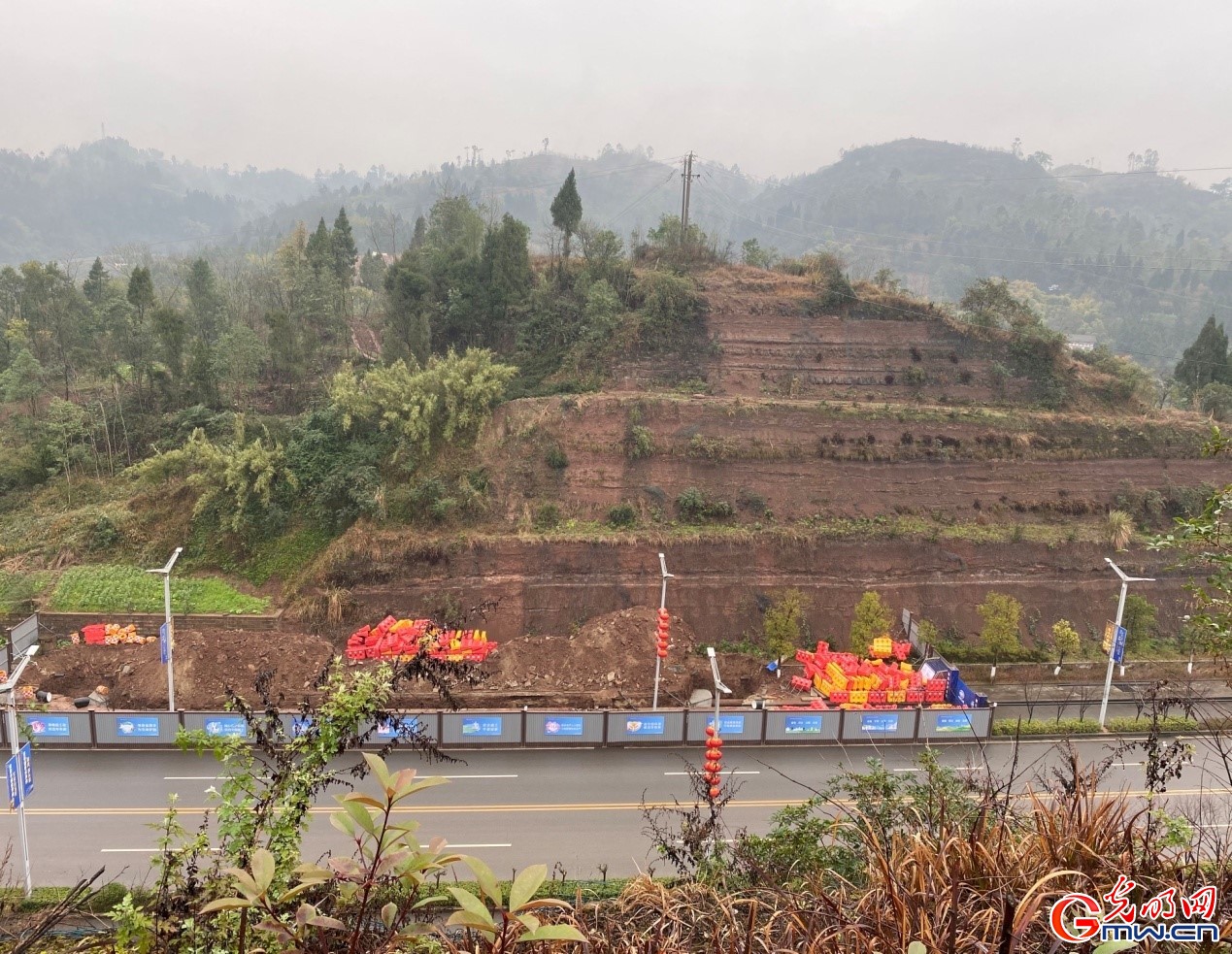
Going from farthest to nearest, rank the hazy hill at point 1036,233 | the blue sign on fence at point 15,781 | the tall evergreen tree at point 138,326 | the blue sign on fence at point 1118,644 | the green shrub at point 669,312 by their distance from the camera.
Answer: the hazy hill at point 1036,233 < the green shrub at point 669,312 < the tall evergreen tree at point 138,326 < the blue sign on fence at point 1118,644 < the blue sign on fence at point 15,781

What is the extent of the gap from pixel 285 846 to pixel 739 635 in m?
21.8

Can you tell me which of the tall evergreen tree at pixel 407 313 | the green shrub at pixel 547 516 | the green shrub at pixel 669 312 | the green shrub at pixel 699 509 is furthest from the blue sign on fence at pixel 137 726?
the green shrub at pixel 669 312

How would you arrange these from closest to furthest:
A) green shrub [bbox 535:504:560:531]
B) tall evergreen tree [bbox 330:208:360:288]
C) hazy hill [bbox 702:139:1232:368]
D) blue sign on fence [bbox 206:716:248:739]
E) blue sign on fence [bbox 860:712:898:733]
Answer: blue sign on fence [bbox 206:716:248:739]
blue sign on fence [bbox 860:712:898:733]
green shrub [bbox 535:504:560:531]
tall evergreen tree [bbox 330:208:360:288]
hazy hill [bbox 702:139:1232:368]

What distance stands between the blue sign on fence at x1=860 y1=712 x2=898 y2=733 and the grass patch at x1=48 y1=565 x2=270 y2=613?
18.2 metres

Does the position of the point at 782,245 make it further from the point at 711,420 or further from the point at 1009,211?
the point at 711,420

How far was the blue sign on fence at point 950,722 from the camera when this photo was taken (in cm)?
1920

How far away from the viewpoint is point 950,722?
19.3 m

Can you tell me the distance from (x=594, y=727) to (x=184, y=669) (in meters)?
11.3

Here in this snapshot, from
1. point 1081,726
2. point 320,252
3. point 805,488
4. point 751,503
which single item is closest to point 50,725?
point 751,503

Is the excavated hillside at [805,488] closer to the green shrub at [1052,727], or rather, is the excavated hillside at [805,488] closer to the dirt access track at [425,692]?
the dirt access track at [425,692]

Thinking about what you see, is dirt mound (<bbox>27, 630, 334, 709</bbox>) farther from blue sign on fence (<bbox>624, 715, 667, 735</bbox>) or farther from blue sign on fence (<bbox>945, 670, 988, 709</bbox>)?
blue sign on fence (<bbox>945, 670, 988, 709</bbox>)

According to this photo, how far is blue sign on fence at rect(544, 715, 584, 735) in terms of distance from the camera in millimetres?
18266

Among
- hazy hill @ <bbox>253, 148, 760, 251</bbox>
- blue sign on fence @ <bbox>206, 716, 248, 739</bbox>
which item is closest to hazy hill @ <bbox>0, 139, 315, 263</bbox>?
hazy hill @ <bbox>253, 148, 760, 251</bbox>

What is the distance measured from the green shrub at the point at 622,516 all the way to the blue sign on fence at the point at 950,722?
1153 centimetres
